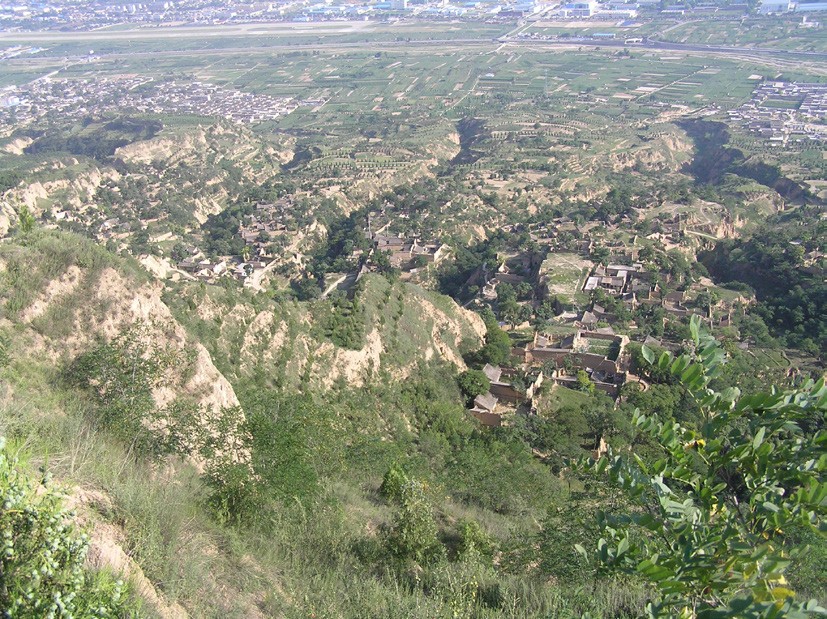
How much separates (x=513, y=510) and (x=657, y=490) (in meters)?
14.9

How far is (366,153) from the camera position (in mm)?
81562

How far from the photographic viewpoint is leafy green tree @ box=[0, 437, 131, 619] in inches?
191

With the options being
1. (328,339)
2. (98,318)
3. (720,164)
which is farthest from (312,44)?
(98,318)

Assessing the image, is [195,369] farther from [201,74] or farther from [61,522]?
[201,74]

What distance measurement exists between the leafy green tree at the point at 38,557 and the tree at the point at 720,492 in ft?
13.1

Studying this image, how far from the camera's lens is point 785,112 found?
89.1 metres

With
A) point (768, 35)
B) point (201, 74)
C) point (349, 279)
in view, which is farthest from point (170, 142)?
point (768, 35)

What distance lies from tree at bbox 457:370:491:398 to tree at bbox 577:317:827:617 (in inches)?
972

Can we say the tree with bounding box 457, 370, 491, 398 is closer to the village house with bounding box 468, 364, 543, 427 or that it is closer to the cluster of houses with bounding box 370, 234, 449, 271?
the village house with bounding box 468, 364, 543, 427

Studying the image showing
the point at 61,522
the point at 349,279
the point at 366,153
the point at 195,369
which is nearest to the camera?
the point at 61,522

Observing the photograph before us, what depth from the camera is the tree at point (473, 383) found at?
95.9 ft

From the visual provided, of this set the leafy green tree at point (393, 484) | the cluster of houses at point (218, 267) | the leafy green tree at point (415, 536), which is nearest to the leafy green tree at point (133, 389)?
the leafy green tree at point (415, 536)

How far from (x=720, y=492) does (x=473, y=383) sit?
2491 centimetres

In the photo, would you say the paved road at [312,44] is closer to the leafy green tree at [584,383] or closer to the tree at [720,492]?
the leafy green tree at [584,383]
